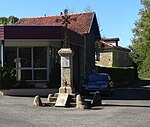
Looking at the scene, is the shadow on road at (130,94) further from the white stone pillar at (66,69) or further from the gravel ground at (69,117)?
the gravel ground at (69,117)

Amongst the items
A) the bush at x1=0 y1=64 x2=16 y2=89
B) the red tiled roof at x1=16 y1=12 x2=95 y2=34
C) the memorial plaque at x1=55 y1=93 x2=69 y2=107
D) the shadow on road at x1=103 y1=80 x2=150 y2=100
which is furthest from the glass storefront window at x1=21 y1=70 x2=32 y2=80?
the memorial plaque at x1=55 y1=93 x2=69 y2=107

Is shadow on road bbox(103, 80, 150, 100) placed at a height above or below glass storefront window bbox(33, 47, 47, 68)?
below

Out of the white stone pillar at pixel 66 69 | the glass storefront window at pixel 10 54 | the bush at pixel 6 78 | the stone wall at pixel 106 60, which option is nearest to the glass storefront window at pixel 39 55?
the glass storefront window at pixel 10 54

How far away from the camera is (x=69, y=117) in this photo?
52.5 feet

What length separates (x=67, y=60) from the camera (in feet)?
72.4

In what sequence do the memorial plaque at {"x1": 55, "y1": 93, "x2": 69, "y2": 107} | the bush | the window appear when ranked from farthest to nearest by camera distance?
the window → the bush → the memorial plaque at {"x1": 55, "y1": 93, "x2": 69, "y2": 107}

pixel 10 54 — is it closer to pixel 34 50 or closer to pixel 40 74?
pixel 34 50

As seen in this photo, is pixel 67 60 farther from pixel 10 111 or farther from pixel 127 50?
pixel 127 50

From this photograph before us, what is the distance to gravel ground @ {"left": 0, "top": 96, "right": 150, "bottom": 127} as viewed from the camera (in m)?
13.9

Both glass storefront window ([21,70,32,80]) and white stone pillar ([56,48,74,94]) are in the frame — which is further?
glass storefront window ([21,70,32,80])

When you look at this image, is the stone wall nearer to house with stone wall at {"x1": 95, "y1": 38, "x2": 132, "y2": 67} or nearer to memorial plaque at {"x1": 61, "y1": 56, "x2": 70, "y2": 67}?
house with stone wall at {"x1": 95, "y1": 38, "x2": 132, "y2": 67}

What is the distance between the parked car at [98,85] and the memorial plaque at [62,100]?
6.82m

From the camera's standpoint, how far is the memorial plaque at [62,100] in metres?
20.1

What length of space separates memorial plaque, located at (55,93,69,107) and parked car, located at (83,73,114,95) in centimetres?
682
